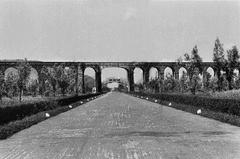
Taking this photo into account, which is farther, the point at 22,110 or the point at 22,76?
the point at 22,76

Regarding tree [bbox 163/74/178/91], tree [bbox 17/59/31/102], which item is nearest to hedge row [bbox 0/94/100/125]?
tree [bbox 17/59/31/102]

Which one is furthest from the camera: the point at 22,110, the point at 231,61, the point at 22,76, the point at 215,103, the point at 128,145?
the point at 231,61

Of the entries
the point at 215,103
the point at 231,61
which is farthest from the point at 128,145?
the point at 231,61

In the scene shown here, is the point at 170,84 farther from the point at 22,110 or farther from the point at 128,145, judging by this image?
the point at 128,145

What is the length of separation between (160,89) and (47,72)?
44024 mm

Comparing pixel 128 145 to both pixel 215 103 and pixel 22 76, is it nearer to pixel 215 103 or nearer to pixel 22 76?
pixel 215 103

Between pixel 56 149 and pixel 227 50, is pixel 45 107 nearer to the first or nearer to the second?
pixel 56 149

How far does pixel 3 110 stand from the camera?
18844mm

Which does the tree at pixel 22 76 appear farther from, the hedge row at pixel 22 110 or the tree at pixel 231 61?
the tree at pixel 231 61

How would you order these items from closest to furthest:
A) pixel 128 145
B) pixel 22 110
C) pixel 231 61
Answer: pixel 128 145 < pixel 22 110 < pixel 231 61

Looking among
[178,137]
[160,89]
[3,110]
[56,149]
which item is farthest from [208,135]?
[160,89]

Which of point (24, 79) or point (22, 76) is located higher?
point (22, 76)

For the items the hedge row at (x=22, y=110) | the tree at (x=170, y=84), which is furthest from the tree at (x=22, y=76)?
the tree at (x=170, y=84)

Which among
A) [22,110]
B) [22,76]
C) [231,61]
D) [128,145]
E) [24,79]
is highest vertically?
[231,61]
